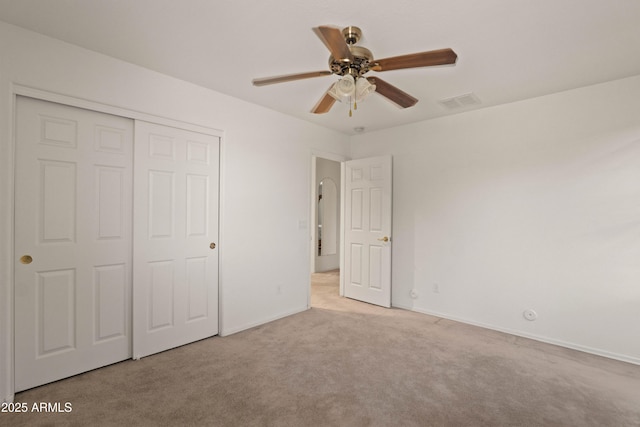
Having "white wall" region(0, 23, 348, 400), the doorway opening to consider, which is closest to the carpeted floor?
"white wall" region(0, 23, 348, 400)

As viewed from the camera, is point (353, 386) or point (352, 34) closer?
point (352, 34)

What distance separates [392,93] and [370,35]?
42 cm

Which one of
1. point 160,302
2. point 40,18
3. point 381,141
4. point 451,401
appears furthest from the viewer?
point 381,141

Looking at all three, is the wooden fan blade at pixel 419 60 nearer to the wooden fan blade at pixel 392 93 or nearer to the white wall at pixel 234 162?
the wooden fan blade at pixel 392 93

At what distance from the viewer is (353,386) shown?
90.1 inches

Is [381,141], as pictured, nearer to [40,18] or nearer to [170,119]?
[170,119]

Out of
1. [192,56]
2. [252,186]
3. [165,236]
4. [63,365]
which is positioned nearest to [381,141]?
[252,186]

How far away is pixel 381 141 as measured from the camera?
4.47 meters

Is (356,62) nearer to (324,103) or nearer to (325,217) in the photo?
(324,103)

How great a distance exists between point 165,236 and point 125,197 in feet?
1.56

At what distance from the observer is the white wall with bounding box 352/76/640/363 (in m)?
2.80

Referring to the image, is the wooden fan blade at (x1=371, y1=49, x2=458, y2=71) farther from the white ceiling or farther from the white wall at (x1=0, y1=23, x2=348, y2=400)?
the white wall at (x1=0, y1=23, x2=348, y2=400)

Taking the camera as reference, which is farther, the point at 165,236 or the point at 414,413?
the point at 165,236

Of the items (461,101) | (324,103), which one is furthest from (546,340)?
(324,103)
